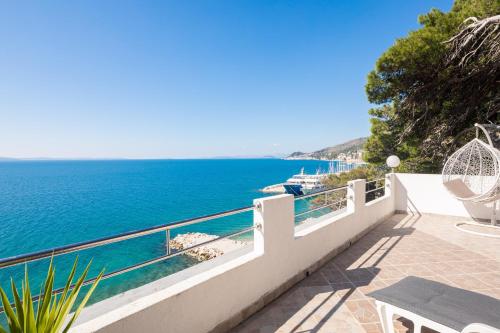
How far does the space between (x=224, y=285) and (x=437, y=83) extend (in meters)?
8.60

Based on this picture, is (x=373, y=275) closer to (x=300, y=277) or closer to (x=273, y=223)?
(x=300, y=277)

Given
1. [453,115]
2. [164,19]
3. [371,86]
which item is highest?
[164,19]

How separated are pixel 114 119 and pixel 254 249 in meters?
45.2

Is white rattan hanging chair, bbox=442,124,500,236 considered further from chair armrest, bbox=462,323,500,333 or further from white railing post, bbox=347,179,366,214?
chair armrest, bbox=462,323,500,333

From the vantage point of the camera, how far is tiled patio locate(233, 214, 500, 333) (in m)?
2.59

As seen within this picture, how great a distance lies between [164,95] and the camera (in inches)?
1182

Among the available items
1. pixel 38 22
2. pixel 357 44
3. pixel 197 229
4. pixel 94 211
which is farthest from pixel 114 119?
pixel 357 44

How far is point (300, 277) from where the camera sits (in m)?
3.53

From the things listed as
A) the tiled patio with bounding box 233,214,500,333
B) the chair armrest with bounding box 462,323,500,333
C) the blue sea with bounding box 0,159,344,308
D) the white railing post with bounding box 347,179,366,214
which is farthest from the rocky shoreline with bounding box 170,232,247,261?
the chair armrest with bounding box 462,323,500,333

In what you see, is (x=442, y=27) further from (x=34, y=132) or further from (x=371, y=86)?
(x=34, y=132)

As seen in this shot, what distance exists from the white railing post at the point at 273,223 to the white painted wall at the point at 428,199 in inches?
232

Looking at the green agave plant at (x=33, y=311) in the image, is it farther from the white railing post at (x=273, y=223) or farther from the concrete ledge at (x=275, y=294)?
the white railing post at (x=273, y=223)

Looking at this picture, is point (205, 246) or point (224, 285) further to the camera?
point (205, 246)

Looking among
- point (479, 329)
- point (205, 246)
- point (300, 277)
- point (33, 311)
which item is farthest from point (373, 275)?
point (205, 246)
